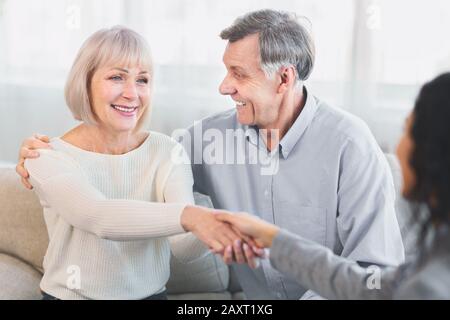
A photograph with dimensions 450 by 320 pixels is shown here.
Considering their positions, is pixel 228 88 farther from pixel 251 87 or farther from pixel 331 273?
pixel 331 273

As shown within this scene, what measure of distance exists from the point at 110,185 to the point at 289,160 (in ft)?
1.50

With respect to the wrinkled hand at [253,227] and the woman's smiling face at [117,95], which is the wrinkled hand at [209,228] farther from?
the woman's smiling face at [117,95]

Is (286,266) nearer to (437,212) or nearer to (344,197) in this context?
(437,212)

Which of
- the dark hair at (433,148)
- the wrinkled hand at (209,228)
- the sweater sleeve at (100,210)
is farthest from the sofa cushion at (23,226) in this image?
the dark hair at (433,148)

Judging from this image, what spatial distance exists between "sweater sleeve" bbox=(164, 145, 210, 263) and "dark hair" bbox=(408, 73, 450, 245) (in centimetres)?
68

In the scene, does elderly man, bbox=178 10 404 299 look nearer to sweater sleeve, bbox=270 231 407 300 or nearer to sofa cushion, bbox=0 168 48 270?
sweater sleeve, bbox=270 231 407 300

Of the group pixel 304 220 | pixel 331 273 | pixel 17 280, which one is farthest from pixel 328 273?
pixel 17 280

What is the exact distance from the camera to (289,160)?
5.58 ft

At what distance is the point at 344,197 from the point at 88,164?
0.63 m

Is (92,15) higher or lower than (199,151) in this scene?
higher

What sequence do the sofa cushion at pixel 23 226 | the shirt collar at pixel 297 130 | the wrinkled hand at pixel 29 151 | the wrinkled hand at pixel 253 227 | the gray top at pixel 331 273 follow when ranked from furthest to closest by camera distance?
the sofa cushion at pixel 23 226, the shirt collar at pixel 297 130, the wrinkled hand at pixel 29 151, the wrinkled hand at pixel 253 227, the gray top at pixel 331 273

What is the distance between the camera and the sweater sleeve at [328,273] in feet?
3.92

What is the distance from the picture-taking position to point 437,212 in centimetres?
105
